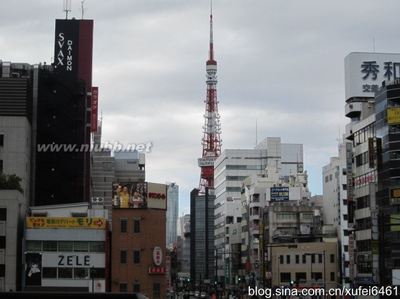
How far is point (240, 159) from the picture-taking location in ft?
627

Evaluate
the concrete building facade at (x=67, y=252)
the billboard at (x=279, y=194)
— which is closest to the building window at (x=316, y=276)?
the billboard at (x=279, y=194)

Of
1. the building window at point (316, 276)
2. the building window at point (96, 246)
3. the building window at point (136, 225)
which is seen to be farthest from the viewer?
the building window at point (316, 276)

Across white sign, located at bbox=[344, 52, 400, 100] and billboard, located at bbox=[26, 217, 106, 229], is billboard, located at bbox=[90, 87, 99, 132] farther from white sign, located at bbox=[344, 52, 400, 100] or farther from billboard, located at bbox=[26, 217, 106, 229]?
white sign, located at bbox=[344, 52, 400, 100]

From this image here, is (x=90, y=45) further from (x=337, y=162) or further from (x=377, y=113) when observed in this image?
(x=337, y=162)

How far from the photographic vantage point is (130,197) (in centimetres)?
8456

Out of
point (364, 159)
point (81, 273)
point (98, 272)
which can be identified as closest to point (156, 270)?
point (98, 272)

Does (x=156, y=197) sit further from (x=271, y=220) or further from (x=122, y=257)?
(x=271, y=220)

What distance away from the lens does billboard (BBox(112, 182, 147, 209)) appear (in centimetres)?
8438

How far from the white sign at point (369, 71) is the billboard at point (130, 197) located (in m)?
29.4

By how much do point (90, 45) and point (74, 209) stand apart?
22.1 m

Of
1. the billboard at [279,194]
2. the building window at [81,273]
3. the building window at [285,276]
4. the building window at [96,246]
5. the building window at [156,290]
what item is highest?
the billboard at [279,194]

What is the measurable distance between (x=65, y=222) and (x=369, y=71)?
4220 cm

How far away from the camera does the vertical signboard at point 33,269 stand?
Result: 72688 mm

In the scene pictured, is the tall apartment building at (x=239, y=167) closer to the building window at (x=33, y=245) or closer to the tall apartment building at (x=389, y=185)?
the tall apartment building at (x=389, y=185)
